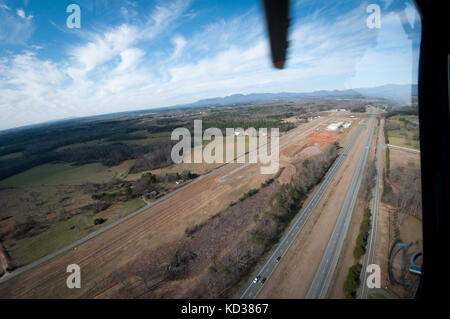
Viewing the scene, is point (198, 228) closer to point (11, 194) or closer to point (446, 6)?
point (446, 6)

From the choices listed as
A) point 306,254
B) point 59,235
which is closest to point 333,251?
point 306,254

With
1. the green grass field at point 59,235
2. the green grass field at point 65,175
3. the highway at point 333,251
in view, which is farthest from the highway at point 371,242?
the green grass field at point 65,175

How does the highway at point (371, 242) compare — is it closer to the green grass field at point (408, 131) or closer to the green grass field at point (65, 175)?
the green grass field at point (408, 131)

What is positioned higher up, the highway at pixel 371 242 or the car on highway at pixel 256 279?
the highway at pixel 371 242

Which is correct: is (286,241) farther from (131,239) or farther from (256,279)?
(131,239)

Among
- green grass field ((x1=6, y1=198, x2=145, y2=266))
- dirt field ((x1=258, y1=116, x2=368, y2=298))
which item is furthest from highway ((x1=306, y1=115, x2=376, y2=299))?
green grass field ((x1=6, y1=198, x2=145, y2=266))
